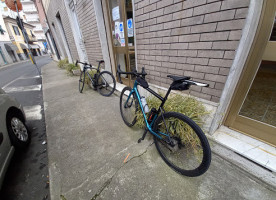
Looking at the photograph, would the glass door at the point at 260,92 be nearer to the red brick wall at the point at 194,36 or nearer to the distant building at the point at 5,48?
the red brick wall at the point at 194,36

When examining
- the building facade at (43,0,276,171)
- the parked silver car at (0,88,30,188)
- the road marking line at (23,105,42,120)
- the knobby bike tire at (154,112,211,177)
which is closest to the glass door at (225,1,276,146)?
the building facade at (43,0,276,171)

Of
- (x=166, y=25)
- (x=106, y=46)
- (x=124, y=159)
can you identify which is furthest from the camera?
(x=106, y=46)

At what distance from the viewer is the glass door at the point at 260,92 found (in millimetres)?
1292

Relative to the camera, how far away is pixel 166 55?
2.07 meters

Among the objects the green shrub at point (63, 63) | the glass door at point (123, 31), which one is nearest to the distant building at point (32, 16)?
the green shrub at point (63, 63)

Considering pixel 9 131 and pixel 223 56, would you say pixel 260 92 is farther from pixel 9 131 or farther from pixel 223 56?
pixel 9 131

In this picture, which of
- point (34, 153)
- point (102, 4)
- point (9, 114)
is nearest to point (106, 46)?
point (102, 4)

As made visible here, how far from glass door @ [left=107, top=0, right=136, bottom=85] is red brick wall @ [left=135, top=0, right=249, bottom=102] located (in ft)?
2.55

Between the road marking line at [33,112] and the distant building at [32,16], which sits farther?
the distant building at [32,16]

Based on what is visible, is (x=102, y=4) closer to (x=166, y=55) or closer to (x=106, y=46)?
(x=106, y=46)

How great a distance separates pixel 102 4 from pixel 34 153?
4038 mm

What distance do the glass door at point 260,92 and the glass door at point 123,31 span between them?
210 cm

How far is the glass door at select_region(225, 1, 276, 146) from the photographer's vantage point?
129 centimetres

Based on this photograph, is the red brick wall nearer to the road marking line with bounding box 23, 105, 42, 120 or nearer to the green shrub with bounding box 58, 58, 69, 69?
the road marking line with bounding box 23, 105, 42, 120
